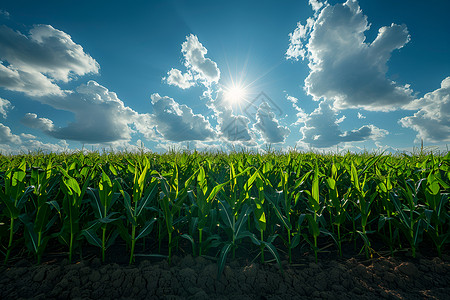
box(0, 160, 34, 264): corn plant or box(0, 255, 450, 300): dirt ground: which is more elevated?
box(0, 160, 34, 264): corn plant

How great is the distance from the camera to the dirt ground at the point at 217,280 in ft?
4.99

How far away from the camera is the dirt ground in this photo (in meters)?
1.52

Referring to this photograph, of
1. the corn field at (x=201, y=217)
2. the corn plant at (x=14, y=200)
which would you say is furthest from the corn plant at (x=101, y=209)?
the corn plant at (x=14, y=200)

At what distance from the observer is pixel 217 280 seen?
1.62 m

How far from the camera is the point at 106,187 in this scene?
70.3 inches

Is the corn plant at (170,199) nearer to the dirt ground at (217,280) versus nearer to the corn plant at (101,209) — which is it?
the dirt ground at (217,280)

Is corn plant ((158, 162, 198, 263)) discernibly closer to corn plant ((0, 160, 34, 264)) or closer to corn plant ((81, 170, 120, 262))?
corn plant ((81, 170, 120, 262))

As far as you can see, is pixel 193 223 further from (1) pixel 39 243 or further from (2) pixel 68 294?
(1) pixel 39 243

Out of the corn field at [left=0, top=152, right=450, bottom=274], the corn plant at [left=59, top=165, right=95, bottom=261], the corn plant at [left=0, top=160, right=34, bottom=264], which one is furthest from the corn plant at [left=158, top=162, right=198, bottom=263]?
the corn plant at [left=0, top=160, right=34, bottom=264]

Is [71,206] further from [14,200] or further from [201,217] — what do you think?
[201,217]

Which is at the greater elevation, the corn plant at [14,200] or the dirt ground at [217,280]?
the corn plant at [14,200]

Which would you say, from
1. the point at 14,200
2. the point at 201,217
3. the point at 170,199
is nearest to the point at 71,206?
the point at 14,200

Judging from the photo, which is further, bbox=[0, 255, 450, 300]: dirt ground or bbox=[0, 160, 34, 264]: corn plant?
bbox=[0, 160, 34, 264]: corn plant

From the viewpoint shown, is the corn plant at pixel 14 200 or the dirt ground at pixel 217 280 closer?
the dirt ground at pixel 217 280
